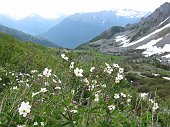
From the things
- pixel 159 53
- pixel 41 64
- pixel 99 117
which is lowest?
pixel 159 53

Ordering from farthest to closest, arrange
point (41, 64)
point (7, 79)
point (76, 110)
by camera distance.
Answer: point (41, 64) → point (7, 79) → point (76, 110)

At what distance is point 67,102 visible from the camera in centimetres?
532

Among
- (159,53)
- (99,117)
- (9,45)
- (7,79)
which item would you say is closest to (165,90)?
(9,45)

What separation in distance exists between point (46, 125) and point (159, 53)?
176 meters

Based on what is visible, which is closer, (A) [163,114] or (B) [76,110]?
(B) [76,110]

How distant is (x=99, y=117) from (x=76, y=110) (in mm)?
1047

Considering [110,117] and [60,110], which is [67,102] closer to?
[60,110]

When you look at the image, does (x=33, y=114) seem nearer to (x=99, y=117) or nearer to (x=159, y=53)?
(x=99, y=117)

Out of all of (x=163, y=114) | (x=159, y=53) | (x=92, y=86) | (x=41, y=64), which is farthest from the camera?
(x=159, y=53)

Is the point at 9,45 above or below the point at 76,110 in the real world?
below

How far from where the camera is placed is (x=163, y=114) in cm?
1464

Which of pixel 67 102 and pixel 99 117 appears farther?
pixel 99 117

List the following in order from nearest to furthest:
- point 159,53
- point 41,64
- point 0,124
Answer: point 0,124 → point 41,64 → point 159,53

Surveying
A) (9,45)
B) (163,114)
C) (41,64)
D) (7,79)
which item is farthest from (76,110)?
(9,45)
